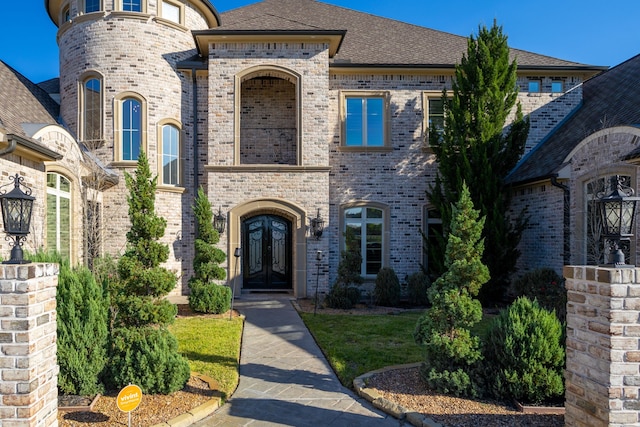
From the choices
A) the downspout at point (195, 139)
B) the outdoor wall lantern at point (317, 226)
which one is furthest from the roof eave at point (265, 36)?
the outdoor wall lantern at point (317, 226)

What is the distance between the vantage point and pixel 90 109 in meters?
12.4

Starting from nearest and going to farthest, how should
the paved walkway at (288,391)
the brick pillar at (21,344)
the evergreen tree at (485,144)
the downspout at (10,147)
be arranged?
the brick pillar at (21,344)
the paved walkway at (288,391)
the downspout at (10,147)
the evergreen tree at (485,144)

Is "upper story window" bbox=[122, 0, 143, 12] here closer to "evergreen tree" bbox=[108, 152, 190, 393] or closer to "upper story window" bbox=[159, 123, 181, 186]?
"upper story window" bbox=[159, 123, 181, 186]

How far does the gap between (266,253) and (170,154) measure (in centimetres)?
435

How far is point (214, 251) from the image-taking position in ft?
34.2

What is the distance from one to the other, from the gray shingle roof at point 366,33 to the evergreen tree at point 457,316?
8668mm

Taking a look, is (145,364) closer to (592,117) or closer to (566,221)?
(566,221)

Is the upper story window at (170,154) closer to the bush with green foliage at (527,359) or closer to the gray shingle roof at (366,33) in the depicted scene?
the gray shingle roof at (366,33)

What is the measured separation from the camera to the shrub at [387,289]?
11633mm

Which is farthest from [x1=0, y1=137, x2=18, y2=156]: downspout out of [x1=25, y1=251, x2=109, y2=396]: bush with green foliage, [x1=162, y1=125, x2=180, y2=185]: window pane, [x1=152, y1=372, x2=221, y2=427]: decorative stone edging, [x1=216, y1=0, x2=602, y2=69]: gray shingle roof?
[x1=216, y1=0, x2=602, y2=69]: gray shingle roof

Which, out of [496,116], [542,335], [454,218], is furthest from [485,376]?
[496,116]

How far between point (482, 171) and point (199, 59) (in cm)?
930

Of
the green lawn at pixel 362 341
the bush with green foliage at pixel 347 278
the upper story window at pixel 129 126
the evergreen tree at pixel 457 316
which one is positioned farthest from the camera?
the upper story window at pixel 129 126

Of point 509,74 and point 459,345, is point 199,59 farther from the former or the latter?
point 459,345
